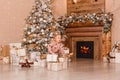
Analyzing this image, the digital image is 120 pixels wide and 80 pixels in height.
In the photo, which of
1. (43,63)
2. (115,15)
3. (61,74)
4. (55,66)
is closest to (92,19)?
(115,15)

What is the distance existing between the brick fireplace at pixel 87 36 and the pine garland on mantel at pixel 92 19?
200 mm

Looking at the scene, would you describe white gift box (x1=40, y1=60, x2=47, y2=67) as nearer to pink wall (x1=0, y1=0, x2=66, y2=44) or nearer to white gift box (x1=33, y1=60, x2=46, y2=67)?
white gift box (x1=33, y1=60, x2=46, y2=67)

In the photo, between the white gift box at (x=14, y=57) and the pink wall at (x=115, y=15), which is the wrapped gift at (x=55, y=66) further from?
the pink wall at (x=115, y=15)

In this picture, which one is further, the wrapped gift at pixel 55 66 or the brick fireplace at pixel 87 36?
the brick fireplace at pixel 87 36

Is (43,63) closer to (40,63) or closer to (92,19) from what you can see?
(40,63)

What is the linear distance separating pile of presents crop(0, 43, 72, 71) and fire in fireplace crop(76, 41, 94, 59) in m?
2.63

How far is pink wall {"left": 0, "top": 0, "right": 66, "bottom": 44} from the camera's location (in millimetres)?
8328

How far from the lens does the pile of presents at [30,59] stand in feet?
19.0

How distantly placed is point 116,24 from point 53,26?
2.03 m

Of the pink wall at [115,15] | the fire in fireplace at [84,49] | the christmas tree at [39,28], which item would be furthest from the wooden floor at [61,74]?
the fire in fireplace at [84,49]

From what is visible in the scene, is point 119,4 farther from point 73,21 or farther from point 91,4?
point 73,21

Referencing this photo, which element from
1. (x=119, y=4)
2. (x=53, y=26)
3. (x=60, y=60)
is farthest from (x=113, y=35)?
(x=60, y=60)

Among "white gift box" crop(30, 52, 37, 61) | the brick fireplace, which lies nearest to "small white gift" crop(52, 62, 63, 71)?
"white gift box" crop(30, 52, 37, 61)

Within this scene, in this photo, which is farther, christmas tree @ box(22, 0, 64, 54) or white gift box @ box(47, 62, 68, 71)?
christmas tree @ box(22, 0, 64, 54)
